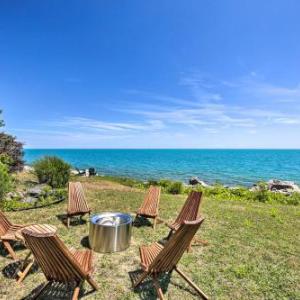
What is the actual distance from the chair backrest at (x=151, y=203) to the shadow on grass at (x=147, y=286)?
2.67 m

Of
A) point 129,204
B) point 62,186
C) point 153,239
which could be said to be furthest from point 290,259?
point 62,186

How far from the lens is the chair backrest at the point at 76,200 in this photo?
7.21 m

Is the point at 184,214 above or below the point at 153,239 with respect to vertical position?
above

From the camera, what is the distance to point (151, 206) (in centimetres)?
748

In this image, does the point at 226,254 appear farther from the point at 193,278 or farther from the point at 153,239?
the point at 153,239

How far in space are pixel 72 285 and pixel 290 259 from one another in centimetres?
446

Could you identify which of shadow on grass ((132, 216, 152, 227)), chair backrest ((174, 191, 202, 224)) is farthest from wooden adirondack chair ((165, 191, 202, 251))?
shadow on grass ((132, 216, 152, 227))

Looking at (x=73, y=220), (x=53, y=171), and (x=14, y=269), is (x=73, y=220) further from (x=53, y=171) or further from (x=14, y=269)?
(x=53, y=171)

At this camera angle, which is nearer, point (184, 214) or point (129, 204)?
point (184, 214)

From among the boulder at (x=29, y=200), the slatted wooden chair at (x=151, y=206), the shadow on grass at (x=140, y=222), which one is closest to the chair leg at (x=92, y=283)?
the slatted wooden chair at (x=151, y=206)

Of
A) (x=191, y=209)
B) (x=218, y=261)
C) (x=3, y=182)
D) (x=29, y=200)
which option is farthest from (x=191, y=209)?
(x=29, y=200)

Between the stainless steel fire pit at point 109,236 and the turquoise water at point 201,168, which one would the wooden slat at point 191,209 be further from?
the turquoise water at point 201,168

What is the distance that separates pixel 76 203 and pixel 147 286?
393 cm

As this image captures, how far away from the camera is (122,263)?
194 inches
